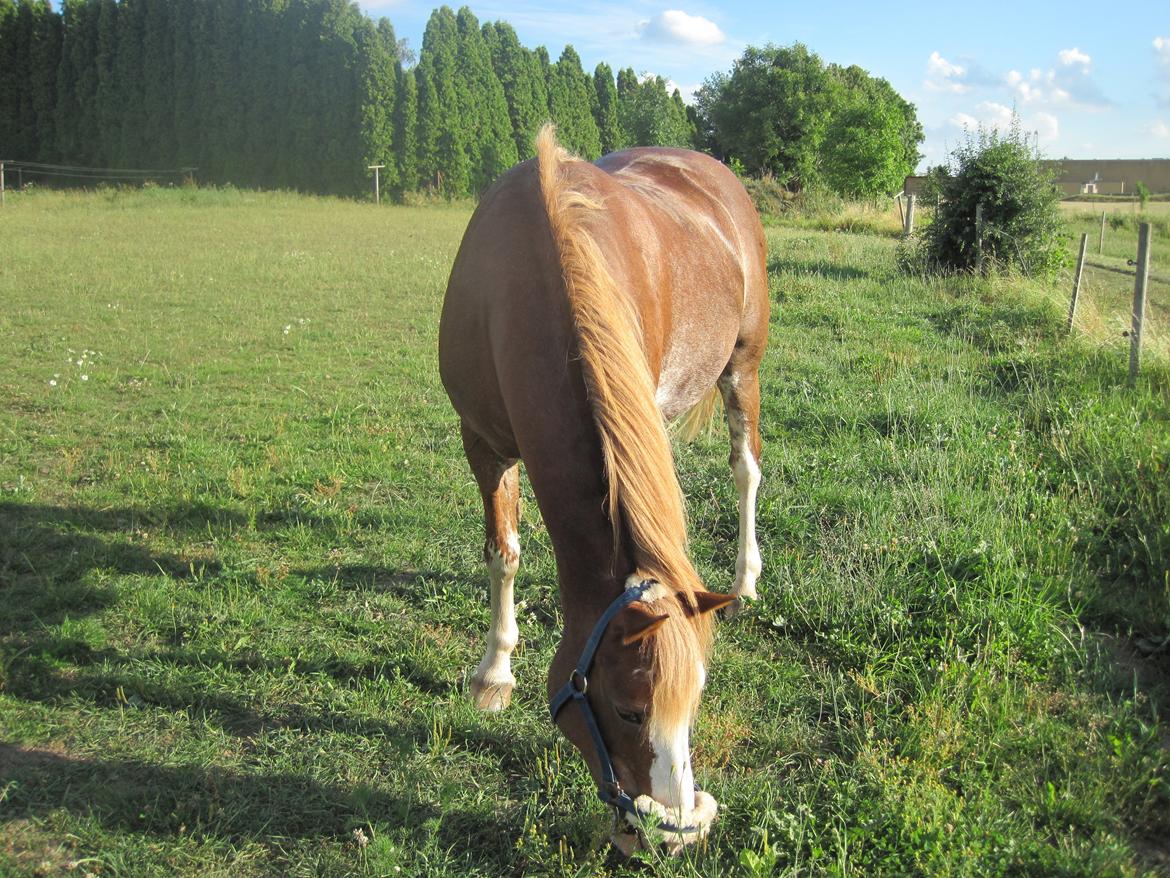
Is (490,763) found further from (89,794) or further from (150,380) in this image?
(150,380)

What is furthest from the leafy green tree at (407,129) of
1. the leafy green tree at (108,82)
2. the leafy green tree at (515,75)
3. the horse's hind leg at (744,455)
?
the horse's hind leg at (744,455)

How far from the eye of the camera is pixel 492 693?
2.96m

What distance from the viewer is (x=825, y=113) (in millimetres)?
32719

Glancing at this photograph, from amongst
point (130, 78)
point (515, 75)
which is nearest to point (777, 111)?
point (515, 75)

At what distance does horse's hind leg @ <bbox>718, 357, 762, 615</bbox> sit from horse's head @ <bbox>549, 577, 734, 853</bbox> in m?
1.78

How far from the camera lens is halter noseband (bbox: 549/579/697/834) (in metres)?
1.95

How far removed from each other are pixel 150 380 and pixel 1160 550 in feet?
23.1

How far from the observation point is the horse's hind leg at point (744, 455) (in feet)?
12.4

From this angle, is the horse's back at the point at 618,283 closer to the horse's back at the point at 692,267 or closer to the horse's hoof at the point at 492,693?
the horse's back at the point at 692,267

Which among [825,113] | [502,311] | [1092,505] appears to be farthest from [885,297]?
[825,113]

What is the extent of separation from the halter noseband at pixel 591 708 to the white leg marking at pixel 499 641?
0.98 meters

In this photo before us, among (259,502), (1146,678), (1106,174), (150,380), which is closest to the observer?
(1146,678)

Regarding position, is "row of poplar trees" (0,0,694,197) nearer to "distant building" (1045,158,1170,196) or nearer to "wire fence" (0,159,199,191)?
"wire fence" (0,159,199,191)

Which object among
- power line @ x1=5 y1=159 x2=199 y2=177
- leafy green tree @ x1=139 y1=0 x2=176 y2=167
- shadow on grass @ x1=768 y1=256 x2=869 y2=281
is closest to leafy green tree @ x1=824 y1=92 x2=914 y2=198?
shadow on grass @ x1=768 y1=256 x2=869 y2=281
